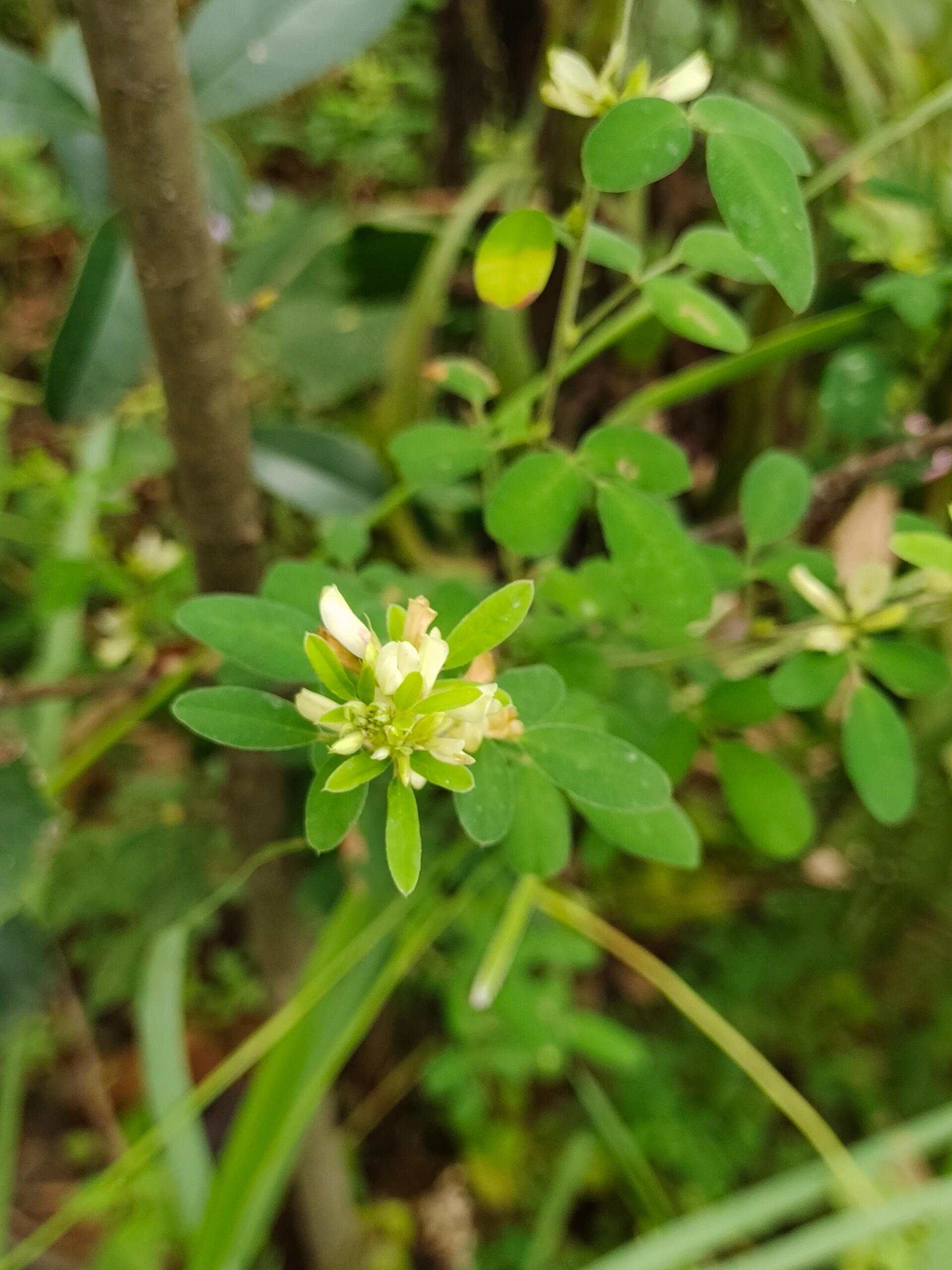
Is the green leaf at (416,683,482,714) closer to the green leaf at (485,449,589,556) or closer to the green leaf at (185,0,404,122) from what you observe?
the green leaf at (485,449,589,556)

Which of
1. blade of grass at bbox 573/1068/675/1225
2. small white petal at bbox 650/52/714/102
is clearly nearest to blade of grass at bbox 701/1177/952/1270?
blade of grass at bbox 573/1068/675/1225

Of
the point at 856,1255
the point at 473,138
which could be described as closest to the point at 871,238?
the point at 473,138

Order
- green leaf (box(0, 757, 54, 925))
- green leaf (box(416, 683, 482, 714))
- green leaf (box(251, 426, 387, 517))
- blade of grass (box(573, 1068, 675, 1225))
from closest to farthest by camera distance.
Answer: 1. green leaf (box(416, 683, 482, 714))
2. green leaf (box(0, 757, 54, 925))
3. green leaf (box(251, 426, 387, 517))
4. blade of grass (box(573, 1068, 675, 1225))

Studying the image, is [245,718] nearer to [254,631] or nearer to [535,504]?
[254,631]

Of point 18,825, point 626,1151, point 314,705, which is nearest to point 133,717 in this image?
point 18,825

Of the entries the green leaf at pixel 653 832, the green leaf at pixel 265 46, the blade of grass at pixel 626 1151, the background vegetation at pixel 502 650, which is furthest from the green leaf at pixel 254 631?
the blade of grass at pixel 626 1151

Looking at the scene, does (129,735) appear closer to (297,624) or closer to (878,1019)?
(297,624)
